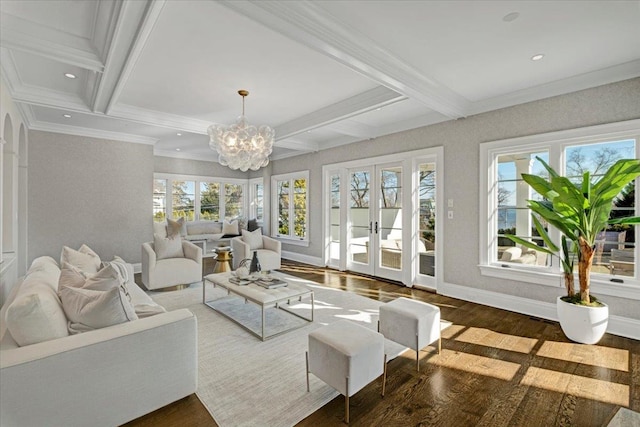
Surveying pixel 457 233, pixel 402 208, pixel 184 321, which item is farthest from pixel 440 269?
pixel 184 321

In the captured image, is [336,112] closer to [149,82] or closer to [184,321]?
[149,82]

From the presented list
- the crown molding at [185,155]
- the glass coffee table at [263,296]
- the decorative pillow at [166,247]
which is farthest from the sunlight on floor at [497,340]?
the crown molding at [185,155]

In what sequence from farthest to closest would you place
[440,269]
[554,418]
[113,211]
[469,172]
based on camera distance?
[113,211] → [440,269] → [469,172] → [554,418]

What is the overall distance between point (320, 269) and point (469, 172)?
356cm

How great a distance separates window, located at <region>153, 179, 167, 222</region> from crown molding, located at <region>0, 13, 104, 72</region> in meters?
5.13

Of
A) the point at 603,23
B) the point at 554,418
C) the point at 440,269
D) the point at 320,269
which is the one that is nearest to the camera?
the point at 554,418

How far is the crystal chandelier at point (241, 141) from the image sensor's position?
3.90 metres

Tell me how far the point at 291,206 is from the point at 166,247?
346 cm

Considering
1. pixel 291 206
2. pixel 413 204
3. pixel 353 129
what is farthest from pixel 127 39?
pixel 291 206

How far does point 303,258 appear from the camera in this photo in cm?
728

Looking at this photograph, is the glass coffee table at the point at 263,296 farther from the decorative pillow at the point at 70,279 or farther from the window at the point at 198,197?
the window at the point at 198,197

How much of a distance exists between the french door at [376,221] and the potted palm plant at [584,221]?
7.47ft

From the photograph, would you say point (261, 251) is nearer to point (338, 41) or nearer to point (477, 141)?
point (477, 141)

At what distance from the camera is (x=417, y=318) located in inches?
99.2
